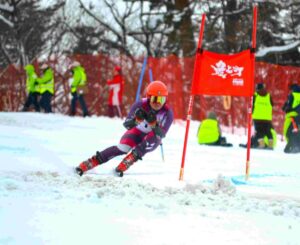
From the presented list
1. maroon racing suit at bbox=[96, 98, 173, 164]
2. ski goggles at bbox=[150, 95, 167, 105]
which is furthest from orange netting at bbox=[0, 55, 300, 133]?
ski goggles at bbox=[150, 95, 167, 105]

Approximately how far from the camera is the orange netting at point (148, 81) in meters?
19.1

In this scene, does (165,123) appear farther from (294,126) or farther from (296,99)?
(296,99)

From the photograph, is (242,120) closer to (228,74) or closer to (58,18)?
(228,74)

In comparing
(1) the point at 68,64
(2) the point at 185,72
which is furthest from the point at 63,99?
(2) the point at 185,72

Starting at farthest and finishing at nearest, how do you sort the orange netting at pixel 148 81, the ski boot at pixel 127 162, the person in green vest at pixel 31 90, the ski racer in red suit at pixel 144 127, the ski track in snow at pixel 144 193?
the person in green vest at pixel 31 90 < the orange netting at pixel 148 81 < the ski racer in red suit at pixel 144 127 < the ski boot at pixel 127 162 < the ski track in snow at pixel 144 193

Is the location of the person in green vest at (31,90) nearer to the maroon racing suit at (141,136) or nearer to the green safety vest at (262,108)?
the green safety vest at (262,108)

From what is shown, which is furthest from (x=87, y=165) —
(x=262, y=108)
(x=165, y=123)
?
(x=262, y=108)

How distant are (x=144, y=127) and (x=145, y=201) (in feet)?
8.98

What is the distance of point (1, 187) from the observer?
19.7ft

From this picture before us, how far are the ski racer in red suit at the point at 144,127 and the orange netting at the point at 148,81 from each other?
10.9m

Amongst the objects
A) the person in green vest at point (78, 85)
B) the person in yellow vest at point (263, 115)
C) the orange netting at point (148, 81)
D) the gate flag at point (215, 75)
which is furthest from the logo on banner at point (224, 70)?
the person in green vest at point (78, 85)

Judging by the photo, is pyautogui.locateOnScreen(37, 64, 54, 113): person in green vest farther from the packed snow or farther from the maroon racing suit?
the maroon racing suit

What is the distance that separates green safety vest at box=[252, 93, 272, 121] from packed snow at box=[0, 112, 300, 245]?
3138 millimetres

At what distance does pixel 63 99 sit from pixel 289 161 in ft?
41.3
